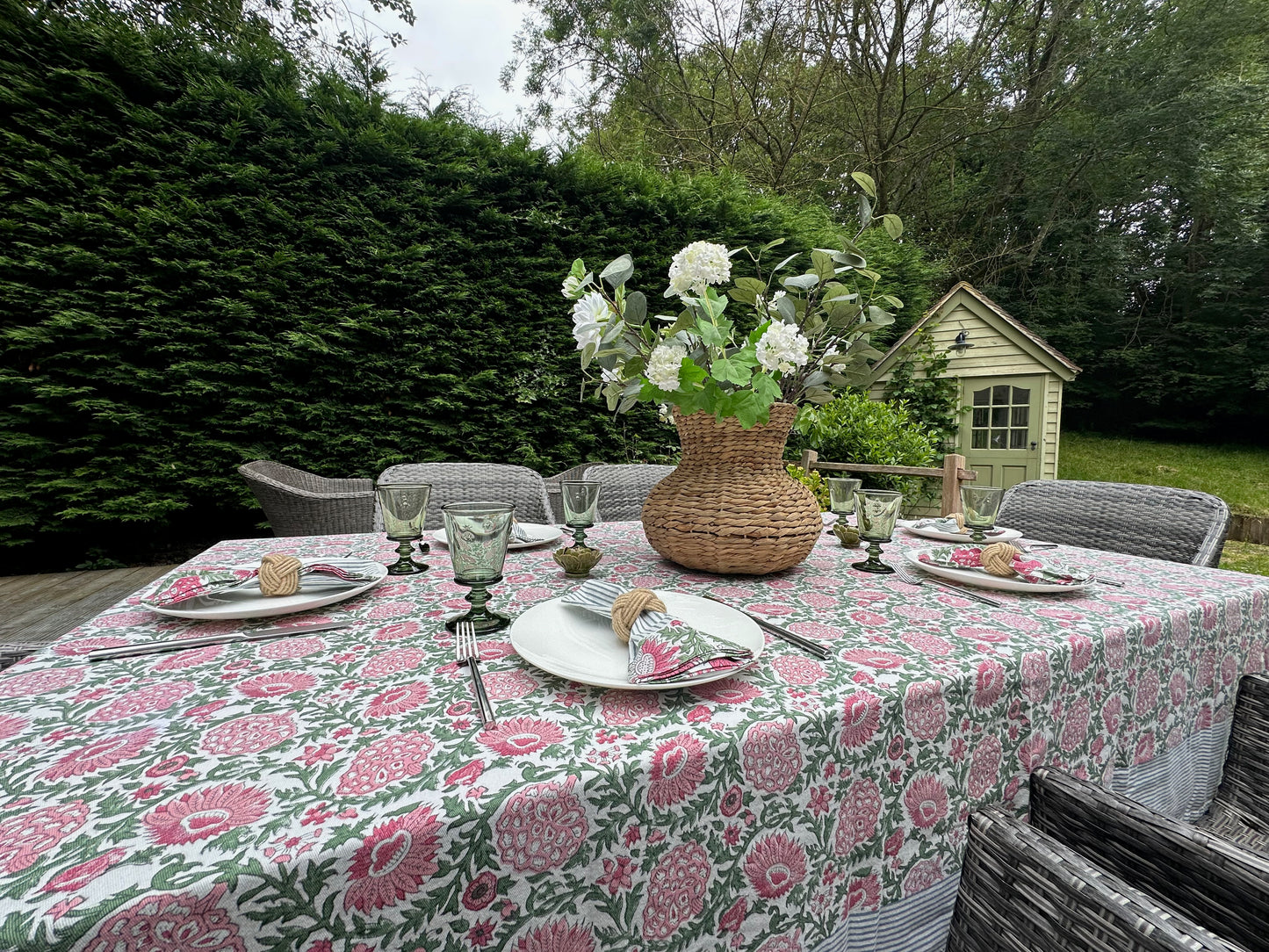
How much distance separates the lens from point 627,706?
0.56 metres

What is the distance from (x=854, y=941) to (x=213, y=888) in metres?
0.62

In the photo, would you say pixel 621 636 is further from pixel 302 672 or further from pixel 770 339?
pixel 770 339

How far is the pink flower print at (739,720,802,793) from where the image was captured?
1.67 ft

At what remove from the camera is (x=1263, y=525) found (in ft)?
14.8

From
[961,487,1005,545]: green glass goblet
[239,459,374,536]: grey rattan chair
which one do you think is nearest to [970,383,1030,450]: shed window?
[961,487,1005,545]: green glass goblet

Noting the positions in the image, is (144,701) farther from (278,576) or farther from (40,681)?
(278,576)

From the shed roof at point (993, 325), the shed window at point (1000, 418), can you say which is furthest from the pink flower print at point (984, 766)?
the shed window at point (1000, 418)

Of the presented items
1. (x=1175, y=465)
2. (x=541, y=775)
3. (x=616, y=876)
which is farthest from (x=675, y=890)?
(x=1175, y=465)

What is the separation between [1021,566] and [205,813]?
4.08 ft

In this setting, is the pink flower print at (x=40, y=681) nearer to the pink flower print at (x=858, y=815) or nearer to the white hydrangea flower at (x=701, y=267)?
the pink flower print at (x=858, y=815)

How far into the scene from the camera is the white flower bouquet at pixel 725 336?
3.12ft

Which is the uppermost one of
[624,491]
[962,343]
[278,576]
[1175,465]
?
[962,343]

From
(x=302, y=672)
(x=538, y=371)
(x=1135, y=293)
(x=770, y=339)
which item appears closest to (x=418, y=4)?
(x=538, y=371)

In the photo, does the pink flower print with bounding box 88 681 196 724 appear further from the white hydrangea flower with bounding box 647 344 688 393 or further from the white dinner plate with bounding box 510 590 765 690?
the white hydrangea flower with bounding box 647 344 688 393
